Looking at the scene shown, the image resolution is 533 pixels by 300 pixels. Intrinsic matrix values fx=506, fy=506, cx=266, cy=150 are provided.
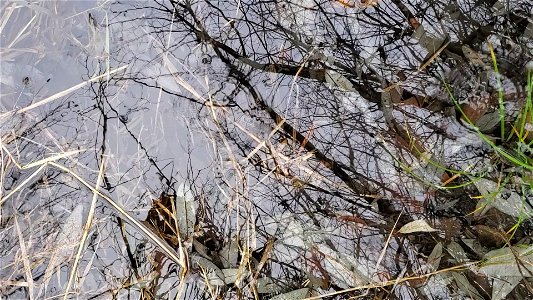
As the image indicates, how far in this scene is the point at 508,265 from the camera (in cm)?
117

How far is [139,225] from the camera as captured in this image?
4.04 ft

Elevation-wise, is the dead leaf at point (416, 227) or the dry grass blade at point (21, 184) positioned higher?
the dry grass blade at point (21, 184)

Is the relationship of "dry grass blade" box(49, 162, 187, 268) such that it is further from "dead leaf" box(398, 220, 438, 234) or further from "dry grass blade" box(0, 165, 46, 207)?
"dead leaf" box(398, 220, 438, 234)

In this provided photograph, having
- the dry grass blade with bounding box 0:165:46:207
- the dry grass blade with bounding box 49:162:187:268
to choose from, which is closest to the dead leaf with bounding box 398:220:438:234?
the dry grass blade with bounding box 49:162:187:268

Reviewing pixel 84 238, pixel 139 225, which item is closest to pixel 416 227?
pixel 139 225

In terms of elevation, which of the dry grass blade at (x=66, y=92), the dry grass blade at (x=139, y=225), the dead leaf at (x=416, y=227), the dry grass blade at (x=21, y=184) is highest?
the dry grass blade at (x=66, y=92)

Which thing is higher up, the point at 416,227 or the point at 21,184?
the point at 21,184

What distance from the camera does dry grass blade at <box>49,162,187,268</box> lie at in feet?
4.03

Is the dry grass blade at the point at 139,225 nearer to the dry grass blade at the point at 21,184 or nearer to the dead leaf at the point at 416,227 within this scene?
the dry grass blade at the point at 21,184

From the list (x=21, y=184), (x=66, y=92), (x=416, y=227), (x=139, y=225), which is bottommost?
(x=416, y=227)

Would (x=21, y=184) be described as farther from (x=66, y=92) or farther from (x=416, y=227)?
(x=416, y=227)

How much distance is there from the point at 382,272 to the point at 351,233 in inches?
4.6

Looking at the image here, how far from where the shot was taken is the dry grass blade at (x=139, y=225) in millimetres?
1229

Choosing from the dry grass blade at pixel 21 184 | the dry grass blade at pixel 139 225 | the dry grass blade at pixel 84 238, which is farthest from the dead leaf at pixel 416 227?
the dry grass blade at pixel 21 184
